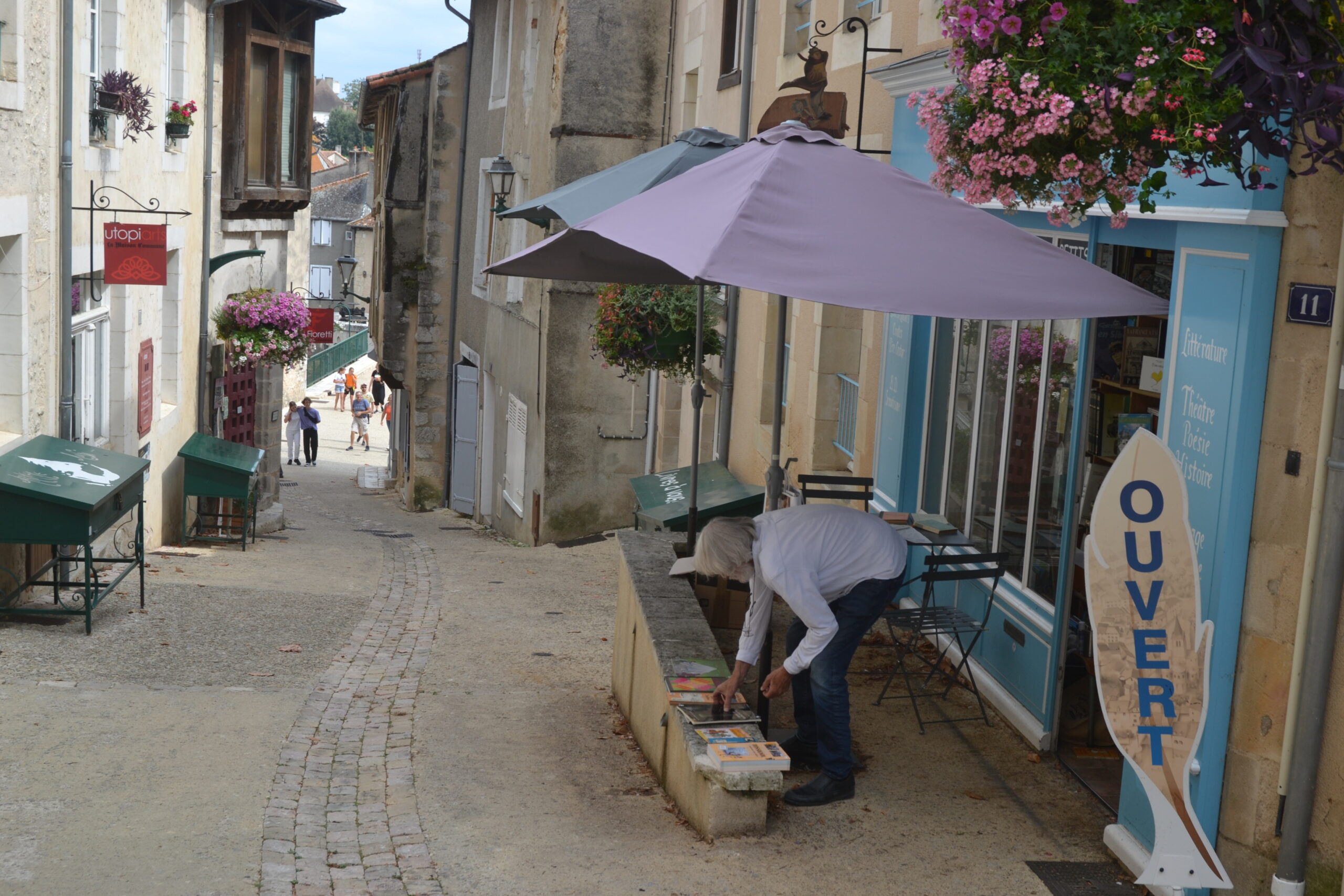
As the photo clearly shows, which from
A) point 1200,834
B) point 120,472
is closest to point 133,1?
point 120,472

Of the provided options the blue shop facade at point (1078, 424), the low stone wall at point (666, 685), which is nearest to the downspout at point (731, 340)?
the blue shop facade at point (1078, 424)

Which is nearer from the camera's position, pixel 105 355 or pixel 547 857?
pixel 547 857

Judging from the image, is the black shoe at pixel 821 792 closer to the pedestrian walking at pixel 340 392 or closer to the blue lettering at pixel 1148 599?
the blue lettering at pixel 1148 599

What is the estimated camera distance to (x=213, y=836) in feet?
16.4

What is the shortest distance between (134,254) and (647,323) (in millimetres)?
4202

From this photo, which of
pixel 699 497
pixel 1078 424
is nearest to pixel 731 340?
pixel 699 497

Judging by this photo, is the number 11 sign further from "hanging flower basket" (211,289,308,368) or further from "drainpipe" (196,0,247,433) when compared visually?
"hanging flower basket" (211,289,308,368)

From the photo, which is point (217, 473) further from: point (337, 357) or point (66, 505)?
point (337, 357)

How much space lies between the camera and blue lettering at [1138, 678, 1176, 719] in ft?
12.4

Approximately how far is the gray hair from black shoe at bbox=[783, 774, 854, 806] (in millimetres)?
909

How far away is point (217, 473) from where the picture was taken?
48.1ft

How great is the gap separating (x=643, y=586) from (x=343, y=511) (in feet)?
54.8

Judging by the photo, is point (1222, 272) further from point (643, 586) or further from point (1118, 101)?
point (643, 586)

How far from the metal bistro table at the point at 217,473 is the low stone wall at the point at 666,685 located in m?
7.86
